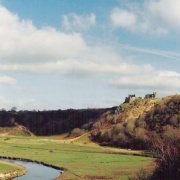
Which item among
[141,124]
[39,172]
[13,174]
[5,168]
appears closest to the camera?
[13,174]

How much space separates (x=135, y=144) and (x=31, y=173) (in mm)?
72729

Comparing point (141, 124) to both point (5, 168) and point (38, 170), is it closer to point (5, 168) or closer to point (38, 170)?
point (38, 170)

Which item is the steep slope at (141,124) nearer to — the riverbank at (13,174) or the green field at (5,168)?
the green field at (5,168)

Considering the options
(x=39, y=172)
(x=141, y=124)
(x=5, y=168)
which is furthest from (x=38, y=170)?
(x=141, y=124)

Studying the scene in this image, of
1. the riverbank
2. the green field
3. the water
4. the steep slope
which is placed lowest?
the water

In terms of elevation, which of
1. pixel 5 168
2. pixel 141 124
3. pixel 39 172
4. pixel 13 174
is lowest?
pixel 39 172

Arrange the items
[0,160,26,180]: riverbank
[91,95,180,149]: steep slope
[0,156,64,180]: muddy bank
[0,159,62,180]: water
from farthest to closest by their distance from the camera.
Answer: [91,95,180,149]: steep slope < [0,156,64,180]: muddy bank < [0,159,62,180]: water < [0,160,26,180]: riverbank

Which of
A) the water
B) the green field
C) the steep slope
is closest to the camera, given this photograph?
the water

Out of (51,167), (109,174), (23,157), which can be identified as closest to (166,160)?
(109,174)

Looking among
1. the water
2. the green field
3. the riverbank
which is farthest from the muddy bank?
the green field

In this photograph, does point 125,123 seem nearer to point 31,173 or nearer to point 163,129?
point 163,129

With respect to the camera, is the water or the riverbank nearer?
the riverbank

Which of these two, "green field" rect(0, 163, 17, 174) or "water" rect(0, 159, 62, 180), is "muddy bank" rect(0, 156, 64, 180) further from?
"green field" rect(0, 163, 17, 174)

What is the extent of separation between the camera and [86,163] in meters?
83.6
